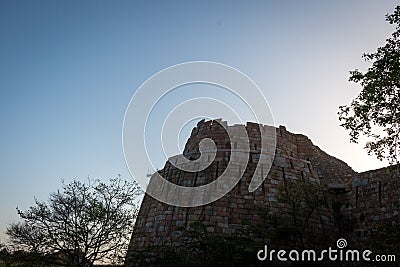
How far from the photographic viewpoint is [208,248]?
11555mm

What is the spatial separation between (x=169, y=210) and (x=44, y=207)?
4301mm

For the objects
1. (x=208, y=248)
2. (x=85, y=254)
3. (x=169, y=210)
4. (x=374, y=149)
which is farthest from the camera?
(x=169, y=210)

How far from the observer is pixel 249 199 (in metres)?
13.5

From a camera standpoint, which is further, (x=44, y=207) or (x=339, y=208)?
(x=339, y=208)

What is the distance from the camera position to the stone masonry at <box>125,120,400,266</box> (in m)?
13.1

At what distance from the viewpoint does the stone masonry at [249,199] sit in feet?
43.1

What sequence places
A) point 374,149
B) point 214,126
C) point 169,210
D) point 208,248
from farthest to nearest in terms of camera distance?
point 214,126
point 169,210
point 208,248
point 374,149

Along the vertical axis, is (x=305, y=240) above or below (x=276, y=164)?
below

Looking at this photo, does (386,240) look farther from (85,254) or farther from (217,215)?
(85,254)

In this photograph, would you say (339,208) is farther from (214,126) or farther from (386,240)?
(214,126)

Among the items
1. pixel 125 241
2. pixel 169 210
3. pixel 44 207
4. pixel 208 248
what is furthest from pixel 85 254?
pixel 208 248

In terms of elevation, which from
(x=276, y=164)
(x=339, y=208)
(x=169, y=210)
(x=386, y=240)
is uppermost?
(x=276, y=164)

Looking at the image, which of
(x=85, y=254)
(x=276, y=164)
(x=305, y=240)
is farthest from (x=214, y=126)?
(x=85, y=254)

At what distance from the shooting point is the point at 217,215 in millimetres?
13109
